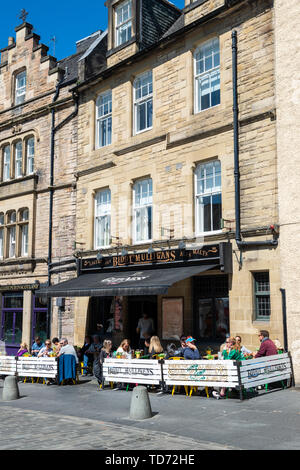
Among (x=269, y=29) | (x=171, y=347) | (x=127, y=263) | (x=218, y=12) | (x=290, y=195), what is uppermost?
(x=218, y=12)

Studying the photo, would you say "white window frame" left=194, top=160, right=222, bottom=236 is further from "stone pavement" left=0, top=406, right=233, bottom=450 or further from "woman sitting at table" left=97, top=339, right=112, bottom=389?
"stone pavement" left=0, top=406, right=233, bottom=450

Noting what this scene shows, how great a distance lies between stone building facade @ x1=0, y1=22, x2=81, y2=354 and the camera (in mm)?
20125

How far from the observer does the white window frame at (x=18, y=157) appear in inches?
895

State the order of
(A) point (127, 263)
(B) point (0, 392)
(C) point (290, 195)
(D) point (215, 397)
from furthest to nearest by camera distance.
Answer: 1. (A) point (127, 263)
2. (B) point (0, 392)
3. (C) point (290, 195)
4. (D) point (215, 397)

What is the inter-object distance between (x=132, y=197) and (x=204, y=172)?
3187mm

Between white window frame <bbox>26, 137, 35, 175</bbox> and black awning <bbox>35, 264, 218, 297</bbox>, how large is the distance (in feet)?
22.8

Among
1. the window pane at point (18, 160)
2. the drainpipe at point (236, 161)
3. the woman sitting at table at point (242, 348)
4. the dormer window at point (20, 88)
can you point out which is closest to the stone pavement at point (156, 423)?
the woman sitting at table at point (242, 348)

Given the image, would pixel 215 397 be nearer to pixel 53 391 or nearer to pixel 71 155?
pixel 53 391

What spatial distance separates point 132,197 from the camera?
17.5 m

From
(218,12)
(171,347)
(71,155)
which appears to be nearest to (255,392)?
(171,347)

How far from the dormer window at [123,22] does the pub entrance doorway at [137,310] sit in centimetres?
980

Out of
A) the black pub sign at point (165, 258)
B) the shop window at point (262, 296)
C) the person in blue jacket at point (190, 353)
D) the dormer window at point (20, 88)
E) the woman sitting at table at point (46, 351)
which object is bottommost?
the woman sitting at table at point (46, 351)

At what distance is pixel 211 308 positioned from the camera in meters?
14.9

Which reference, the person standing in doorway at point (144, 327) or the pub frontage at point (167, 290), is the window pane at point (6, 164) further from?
the person standing in doorway at point (144, 327)
